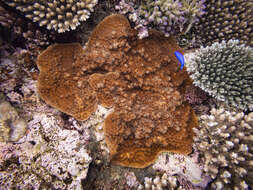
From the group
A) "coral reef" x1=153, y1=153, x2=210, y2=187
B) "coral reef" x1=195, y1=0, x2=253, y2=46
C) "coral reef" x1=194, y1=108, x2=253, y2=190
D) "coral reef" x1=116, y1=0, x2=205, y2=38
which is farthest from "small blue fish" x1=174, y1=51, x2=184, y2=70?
"coral reef" x1=153, y1=153, x2=210, y2=187

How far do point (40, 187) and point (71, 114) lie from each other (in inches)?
48.8

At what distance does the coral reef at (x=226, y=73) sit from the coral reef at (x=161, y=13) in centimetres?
85

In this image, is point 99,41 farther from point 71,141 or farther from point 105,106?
point 71,141

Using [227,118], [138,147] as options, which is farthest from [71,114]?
[227,118]

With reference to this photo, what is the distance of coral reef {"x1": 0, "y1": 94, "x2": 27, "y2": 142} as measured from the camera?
2492 mm

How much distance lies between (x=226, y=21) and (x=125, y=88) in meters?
2.90

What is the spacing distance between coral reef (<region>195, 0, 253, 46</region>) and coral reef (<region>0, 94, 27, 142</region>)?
14.1 feet

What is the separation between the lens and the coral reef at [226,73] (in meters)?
3.00

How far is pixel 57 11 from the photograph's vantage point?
285 centimetres

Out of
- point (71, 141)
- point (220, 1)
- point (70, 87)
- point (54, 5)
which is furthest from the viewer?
point (220, 1)

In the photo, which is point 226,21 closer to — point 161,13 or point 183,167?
point 161,13

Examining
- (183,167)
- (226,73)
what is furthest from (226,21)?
(183,167)

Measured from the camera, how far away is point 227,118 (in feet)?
9.14

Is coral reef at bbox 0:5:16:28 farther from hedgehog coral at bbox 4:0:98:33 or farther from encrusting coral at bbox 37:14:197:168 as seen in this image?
encrusting coral at bbox 37:14:197:168
